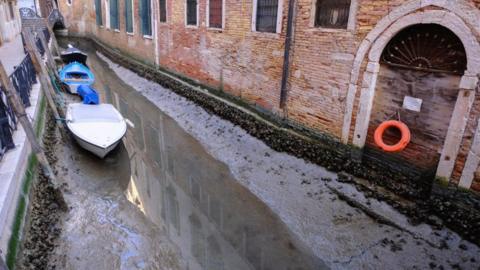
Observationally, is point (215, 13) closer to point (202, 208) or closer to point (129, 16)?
point (202, 208)

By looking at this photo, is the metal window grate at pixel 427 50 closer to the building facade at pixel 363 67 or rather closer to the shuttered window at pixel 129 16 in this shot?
the building facade at pixel 363 67

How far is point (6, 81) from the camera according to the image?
15.4 feet

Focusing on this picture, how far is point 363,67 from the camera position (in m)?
5.61

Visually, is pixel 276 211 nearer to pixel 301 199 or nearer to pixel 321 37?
pixel 301 199

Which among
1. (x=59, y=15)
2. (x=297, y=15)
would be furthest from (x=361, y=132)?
(x=59, y=15)

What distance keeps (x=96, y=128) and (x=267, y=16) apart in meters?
4.45

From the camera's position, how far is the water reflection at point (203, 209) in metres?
4.49

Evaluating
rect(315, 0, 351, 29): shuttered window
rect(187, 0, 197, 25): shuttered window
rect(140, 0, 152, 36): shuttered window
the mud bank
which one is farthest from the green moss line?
rect(140, 0, 152, 36): shuttered window

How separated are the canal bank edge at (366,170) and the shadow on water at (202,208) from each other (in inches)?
52.4

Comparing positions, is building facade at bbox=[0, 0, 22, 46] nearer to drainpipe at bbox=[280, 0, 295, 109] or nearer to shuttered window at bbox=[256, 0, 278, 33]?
shuttered window at bbox=[256, 0, 278, 33]

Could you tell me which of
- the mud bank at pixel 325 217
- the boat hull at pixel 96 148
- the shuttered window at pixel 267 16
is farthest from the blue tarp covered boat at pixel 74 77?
the shuttered window at pixel 267 16

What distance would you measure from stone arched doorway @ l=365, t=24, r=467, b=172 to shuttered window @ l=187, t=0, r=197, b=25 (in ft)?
22.2

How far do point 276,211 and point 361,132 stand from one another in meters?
2.05

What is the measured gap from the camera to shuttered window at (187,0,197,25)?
10.5 m
